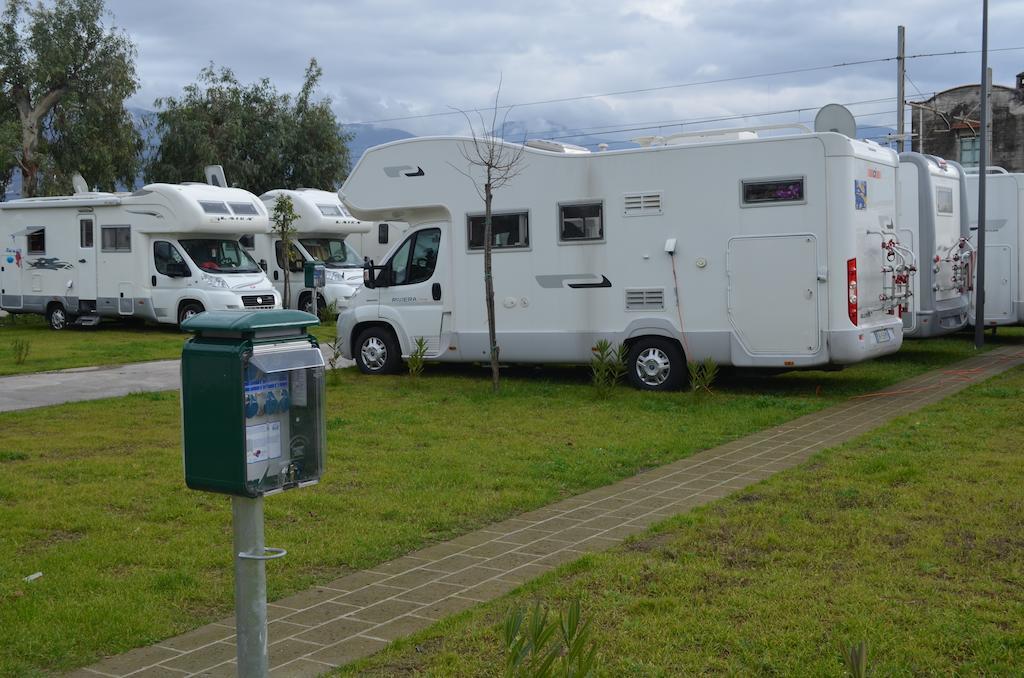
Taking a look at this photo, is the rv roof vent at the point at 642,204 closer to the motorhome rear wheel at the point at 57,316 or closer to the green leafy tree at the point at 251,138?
the motorhome rear wheel at the point at 57,316

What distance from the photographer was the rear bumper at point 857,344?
1196 cm

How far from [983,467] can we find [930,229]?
27.3 ft

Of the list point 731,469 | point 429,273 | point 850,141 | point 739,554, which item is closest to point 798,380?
point 850,141

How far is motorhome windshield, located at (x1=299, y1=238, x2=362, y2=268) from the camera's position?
84.1ft

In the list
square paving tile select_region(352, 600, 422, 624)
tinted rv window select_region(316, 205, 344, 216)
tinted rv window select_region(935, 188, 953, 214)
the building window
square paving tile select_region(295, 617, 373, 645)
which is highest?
the building window

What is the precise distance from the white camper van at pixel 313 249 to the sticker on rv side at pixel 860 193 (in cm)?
1429

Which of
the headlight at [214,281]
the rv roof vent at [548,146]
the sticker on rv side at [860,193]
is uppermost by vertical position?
the rv roof vent at [548,146]

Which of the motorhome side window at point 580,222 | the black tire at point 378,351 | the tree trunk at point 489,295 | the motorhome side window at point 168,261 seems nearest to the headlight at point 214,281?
the motorhome side window at point 168,261

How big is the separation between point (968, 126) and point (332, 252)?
2736cm

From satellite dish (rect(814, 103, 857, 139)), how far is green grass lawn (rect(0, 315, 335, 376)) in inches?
368

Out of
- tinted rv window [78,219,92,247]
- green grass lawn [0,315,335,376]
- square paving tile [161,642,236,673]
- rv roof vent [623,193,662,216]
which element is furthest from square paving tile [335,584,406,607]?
tinted rv window [78,219,92,247]

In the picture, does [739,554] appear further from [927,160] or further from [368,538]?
[927,160]

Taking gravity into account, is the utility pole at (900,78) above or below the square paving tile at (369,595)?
above

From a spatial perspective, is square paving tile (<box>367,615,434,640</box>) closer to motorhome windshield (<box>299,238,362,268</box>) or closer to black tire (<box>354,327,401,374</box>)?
black tire (<box>354,327,401,374</box>)
